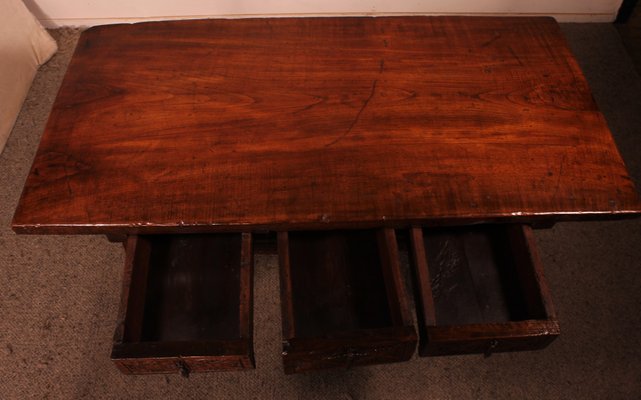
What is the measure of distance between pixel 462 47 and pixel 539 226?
0.41m

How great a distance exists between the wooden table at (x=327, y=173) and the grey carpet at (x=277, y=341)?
228 mm

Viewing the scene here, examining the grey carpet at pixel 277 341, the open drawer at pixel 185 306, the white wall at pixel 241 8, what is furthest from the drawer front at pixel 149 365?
the white wall at pixel 241 8

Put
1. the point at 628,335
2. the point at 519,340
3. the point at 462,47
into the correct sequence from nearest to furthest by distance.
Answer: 1. the point at 519,340
2. the point at 462,47
3. the point at 628,335

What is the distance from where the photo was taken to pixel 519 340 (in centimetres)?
84

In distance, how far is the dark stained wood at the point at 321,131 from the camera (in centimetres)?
85

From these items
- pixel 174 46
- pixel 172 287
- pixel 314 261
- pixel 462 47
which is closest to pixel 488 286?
pixel 314 261

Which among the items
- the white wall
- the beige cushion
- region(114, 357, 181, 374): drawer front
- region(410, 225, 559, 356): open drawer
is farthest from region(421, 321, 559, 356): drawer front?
the beige cushion

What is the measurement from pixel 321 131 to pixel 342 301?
344 millimetres

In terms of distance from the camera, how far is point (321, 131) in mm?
926

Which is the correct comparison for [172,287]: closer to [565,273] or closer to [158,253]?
[158,253]

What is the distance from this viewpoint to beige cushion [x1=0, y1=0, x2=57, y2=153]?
1.46 m

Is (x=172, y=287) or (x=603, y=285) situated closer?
(x=172, y=287)

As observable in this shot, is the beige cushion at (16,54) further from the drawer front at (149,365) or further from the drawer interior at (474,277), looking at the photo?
the drawer interior at (474,277)

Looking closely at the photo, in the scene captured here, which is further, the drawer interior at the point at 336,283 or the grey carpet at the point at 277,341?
the grey carpet at the point at 277,341
